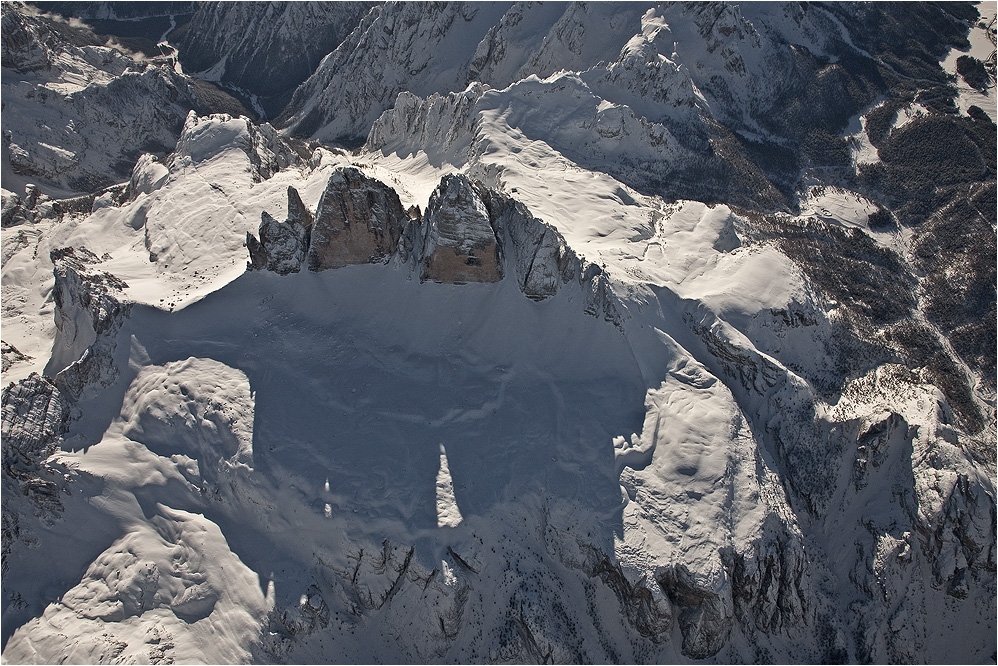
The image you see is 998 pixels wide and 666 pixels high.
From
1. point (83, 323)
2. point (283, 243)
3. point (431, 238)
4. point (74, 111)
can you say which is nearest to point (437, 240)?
point (431, 238)

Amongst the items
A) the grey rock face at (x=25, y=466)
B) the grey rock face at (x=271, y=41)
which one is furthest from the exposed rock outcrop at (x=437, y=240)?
the grey rock face at (x=271, y=41)

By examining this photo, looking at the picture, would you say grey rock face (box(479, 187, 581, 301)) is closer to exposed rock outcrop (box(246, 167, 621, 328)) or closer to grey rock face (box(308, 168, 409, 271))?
exposed rock outcrop (box(246, 167, 621, 328))

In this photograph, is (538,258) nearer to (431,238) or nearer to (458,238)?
(458,238)

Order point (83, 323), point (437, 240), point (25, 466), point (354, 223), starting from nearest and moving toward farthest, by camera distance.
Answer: point (25, 466), point (437, 240), point (354, 223), point (83, 323)

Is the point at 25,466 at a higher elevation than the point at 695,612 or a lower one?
lower

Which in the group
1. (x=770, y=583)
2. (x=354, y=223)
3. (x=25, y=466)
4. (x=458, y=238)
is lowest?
(x=25, y=466)

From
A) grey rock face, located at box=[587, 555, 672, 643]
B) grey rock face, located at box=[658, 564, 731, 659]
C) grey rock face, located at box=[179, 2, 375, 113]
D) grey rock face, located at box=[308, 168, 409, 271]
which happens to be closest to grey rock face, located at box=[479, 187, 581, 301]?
grey rock face, located at box=[308, 168, 409, 271]

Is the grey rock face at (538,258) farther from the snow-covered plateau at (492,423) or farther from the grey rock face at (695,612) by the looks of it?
the grey rock face at (695,612)
